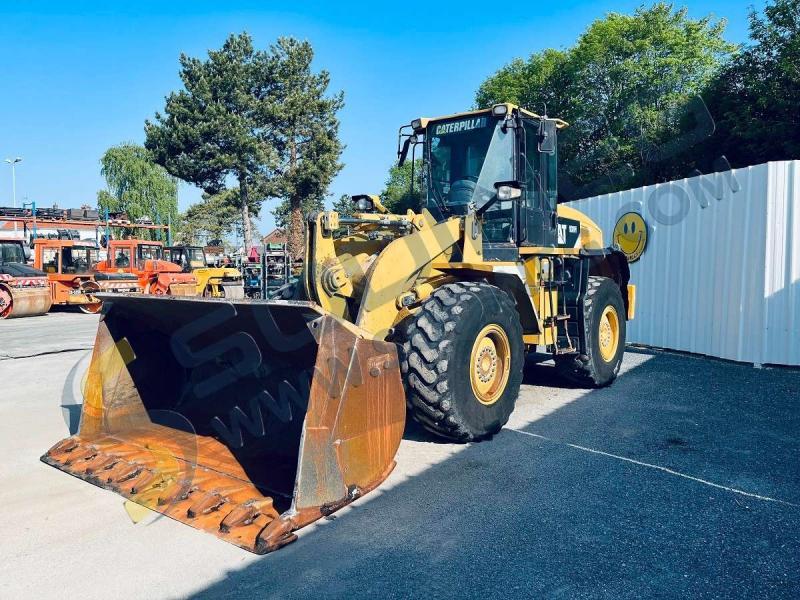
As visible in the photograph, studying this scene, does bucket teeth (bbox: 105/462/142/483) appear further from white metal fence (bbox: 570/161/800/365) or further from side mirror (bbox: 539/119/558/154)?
white metal fence (bbox: 570/161/800/365)

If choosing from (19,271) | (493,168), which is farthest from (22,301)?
(493,168)

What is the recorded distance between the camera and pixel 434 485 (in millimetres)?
4410

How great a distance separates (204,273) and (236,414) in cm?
1736

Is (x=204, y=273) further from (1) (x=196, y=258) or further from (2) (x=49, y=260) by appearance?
(2) (x=49, y=260)

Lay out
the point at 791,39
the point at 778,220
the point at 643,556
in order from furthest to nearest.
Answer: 1. the point at 791,39
2. the point at 778,220
3. the point at 643,556

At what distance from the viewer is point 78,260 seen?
20391 millimetres

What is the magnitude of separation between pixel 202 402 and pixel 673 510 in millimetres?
3757

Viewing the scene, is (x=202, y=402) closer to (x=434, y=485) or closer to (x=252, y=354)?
(x=252, y=354)

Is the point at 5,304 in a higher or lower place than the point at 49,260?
lower

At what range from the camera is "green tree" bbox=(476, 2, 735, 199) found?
24.1 metres

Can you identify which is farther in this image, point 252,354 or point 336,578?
point 252,354

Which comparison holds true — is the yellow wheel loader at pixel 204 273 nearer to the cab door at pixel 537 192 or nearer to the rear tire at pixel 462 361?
the cab door at pixel 537 192

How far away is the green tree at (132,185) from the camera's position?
52906 millimetres

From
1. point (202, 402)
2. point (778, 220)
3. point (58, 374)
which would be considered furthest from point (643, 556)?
point (58, 374)
